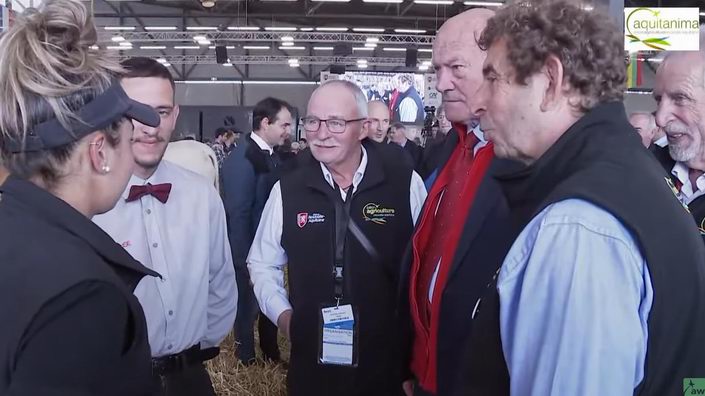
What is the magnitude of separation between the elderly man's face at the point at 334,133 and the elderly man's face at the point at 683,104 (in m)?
1.20

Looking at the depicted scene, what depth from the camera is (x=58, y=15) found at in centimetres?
125

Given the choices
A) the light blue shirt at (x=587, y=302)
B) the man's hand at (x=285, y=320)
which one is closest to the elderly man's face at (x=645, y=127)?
the man's hand at (x=285, y=320)

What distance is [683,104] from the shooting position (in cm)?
246

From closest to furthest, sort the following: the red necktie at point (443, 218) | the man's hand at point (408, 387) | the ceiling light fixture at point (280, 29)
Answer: the red necktie at point (443, 218) → the man's hand at point (408, 387) → the ceiling light fixture at point (280, 29)

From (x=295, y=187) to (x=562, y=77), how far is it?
1395 mm

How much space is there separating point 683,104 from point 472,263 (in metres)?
1.25

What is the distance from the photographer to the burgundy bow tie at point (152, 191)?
2092 millimetres

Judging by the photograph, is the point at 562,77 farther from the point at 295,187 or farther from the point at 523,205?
the point at 295,187

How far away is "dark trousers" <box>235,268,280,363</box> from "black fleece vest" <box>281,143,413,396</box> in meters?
2.29

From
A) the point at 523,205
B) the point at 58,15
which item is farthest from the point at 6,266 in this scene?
the point at 523,205

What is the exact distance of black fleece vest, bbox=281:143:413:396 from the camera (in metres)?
2.38

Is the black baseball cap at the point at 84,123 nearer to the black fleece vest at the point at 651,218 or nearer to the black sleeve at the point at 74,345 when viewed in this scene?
the black sleeve at the point at 74,345

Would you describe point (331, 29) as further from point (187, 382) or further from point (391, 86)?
point (187, 382)

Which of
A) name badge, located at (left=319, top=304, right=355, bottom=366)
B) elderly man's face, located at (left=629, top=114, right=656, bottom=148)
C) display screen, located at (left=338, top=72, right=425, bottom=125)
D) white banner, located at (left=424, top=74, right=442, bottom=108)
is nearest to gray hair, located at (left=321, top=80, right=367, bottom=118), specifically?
name badge, located at (left=319, top=304, right=355, bottom=366)
